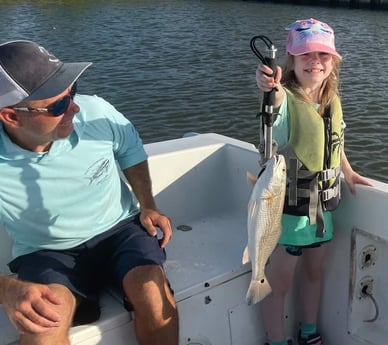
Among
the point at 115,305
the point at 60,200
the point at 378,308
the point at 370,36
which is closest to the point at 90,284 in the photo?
the point at 115,305

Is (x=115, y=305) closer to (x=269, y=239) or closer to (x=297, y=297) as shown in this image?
(x=269, y=239)

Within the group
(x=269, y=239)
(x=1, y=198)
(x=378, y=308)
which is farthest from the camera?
(x=378, y=308)

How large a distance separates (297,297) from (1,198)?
172cm

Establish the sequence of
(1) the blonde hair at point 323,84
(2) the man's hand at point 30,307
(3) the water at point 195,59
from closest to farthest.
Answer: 1. (2) the man's hand at point 30,307
2. (1) the blonde hair at point 323,84
3. (3) the water at point 195,59

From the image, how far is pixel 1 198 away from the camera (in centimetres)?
253

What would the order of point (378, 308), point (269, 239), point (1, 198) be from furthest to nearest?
point (378, 308) → point (1, 198) → point (269, 239)

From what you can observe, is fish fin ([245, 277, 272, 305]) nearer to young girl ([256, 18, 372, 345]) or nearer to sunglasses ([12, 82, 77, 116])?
young girl ([256, 18, 372, 345])

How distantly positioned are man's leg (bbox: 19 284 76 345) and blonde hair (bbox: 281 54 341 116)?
4.78ft

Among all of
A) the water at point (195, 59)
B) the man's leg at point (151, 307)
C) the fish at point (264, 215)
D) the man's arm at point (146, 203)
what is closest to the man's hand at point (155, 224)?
the man's arm at point (146, 203)

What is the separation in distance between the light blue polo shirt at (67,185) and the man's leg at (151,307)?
37cm

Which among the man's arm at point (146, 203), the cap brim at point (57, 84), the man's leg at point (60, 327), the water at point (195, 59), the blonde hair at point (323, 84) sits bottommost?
the water at point (195, 59)

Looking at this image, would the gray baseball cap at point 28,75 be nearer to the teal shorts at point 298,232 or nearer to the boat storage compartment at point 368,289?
the teal shorts at point 298,232

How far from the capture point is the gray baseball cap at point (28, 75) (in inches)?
90.5

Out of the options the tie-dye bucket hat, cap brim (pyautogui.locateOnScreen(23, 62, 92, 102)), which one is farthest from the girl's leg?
cap brim (pyautogui.locateOnScreen(23, 62, 92, 102))
